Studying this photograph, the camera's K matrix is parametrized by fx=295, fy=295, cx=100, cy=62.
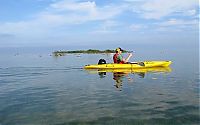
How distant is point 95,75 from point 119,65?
4.00 metres

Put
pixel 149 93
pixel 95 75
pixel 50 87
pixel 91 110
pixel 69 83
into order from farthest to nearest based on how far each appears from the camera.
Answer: pixel 95 75 < pixel 69 83 < pixel 50 87 < pixel 149 93 < pixel 91 110

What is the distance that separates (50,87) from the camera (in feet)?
76.0

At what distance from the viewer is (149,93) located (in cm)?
1941

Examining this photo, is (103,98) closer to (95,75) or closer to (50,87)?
(50,87)

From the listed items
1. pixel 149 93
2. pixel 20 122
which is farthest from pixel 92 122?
pixel 149 93

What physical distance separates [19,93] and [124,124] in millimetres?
10527

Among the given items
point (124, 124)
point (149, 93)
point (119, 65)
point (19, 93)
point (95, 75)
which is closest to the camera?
point (124, 124)

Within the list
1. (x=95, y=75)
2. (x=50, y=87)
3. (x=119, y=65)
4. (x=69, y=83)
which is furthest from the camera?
(x=119, y=65)

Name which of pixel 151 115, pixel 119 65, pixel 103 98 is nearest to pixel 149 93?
pixel 103 98

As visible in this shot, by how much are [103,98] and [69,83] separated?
740cm

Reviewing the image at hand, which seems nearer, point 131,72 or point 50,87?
point 50,87

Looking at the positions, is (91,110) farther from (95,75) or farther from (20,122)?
(95,75)

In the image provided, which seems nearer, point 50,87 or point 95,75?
point 50,87

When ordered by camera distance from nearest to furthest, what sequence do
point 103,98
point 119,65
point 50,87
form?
point 103,98, point 50,87, point 119,65
